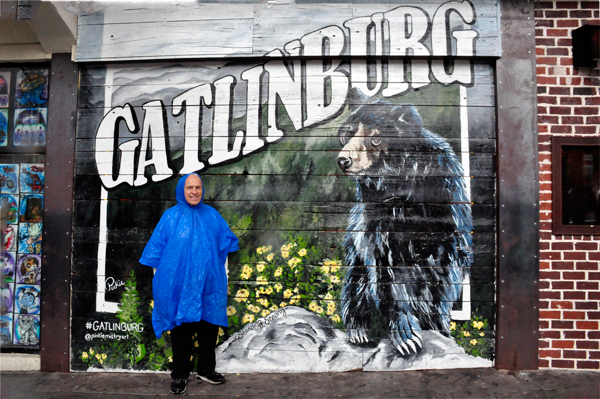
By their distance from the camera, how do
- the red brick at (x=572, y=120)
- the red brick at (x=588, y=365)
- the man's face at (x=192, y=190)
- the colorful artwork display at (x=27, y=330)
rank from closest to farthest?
the man's face at (x=192, y=190)
the red brick at (x=588, y=365)
the red brick at (x=572, y=120)
the colorful artwork display at (x=27, y=330)

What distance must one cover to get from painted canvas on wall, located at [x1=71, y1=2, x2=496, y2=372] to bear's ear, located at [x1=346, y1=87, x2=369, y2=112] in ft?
0.04

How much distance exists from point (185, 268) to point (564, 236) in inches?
133

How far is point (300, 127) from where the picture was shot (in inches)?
130

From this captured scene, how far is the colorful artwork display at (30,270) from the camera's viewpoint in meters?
3.39

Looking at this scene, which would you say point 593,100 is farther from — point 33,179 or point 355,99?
point 33,179

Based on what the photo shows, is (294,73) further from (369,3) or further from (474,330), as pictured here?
(474,330)

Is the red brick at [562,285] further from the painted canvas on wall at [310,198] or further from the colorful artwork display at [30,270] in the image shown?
the colorful artwork display at [30,270]

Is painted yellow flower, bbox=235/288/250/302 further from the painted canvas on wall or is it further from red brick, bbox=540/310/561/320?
red brick, bbox=540/310/561/320

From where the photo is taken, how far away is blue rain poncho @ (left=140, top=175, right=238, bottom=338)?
9.16ft

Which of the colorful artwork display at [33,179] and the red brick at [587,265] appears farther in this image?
the colorful artwork display at [33,179]

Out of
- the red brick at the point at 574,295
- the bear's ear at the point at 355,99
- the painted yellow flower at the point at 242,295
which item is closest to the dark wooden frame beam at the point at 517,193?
the red brick at the point at 574,295

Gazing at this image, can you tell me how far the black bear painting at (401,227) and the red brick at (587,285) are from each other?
3.23 feet

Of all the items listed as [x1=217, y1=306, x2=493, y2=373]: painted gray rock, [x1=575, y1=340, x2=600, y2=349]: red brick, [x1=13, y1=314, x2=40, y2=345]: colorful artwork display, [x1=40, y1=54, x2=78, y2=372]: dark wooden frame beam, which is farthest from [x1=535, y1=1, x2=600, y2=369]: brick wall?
[x1=13, y1=314, x2=40, y2=345]: colorful artwork display

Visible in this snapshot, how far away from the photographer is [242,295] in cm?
324
